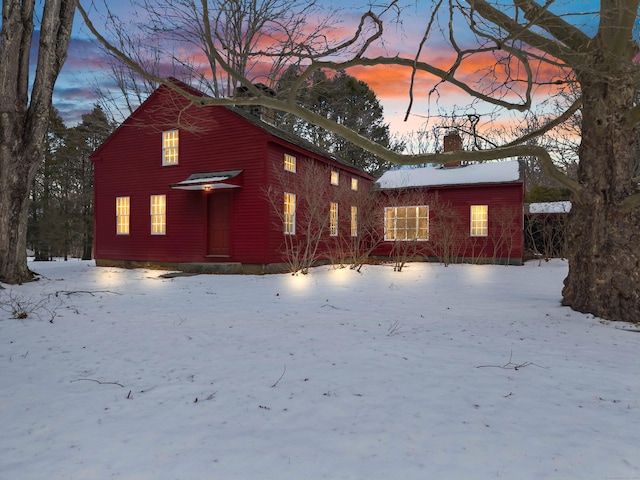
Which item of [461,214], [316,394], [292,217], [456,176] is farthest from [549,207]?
[316,394]

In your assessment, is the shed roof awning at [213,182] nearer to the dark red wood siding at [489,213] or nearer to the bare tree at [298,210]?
the bare tree at [298,210]

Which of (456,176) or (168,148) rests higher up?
(168,148)

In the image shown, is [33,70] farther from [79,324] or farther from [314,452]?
[314,452]

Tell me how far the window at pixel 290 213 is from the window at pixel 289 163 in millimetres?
974

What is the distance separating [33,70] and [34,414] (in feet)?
38.4

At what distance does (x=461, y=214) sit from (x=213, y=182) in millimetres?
11580

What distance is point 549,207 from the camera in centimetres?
2191

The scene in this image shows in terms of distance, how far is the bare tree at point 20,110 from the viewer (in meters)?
10.3

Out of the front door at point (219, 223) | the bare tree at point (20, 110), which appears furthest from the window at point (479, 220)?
the bare tree at point (20, 110)

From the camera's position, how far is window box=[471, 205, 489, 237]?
1842 cm

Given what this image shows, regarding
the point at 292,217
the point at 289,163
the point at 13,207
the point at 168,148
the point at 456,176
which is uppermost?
the point at 168,148

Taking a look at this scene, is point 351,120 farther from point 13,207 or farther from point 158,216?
point 13,207

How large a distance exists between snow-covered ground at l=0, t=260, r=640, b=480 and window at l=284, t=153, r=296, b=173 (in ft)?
29.0

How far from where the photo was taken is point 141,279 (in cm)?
1227
